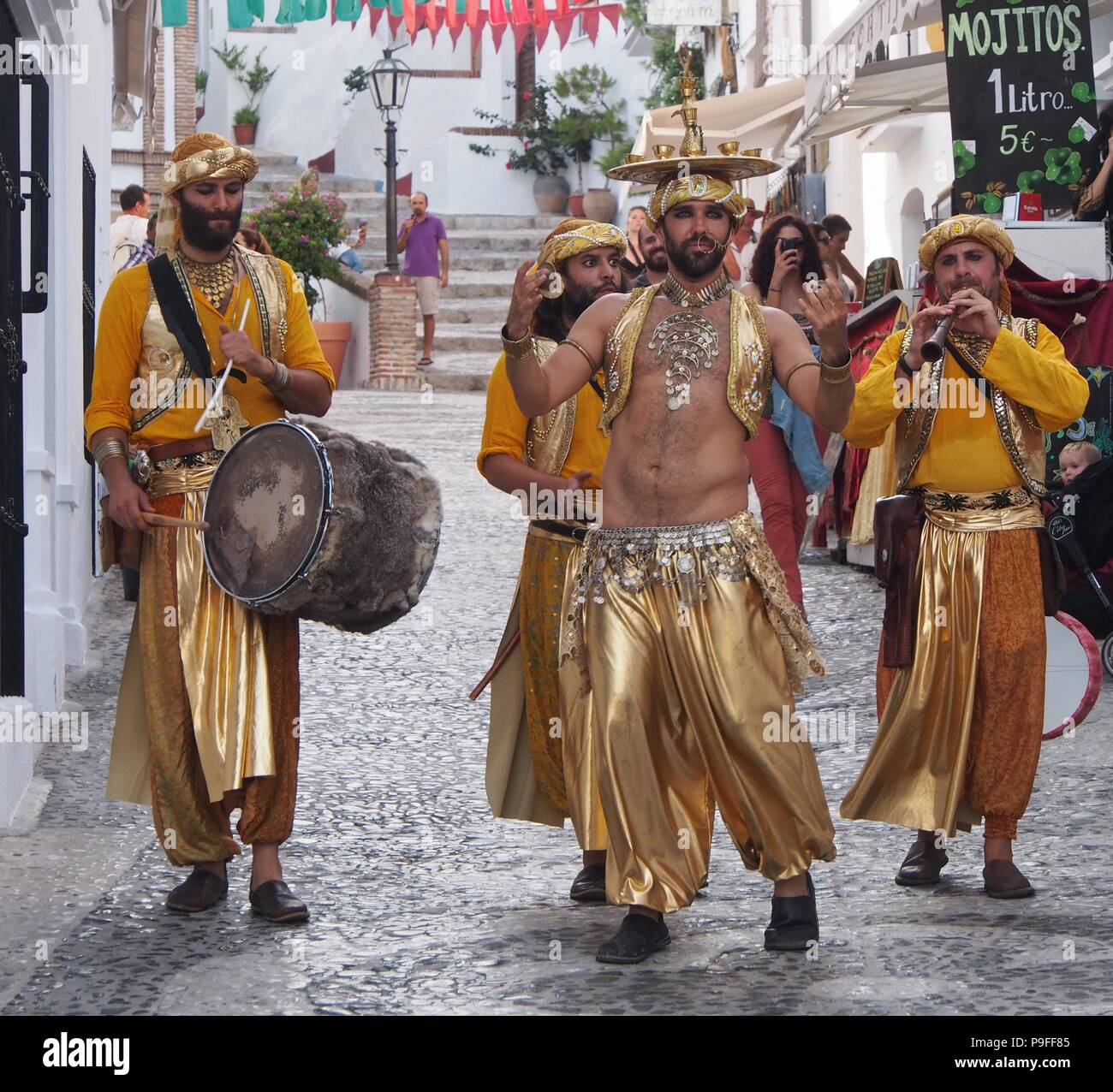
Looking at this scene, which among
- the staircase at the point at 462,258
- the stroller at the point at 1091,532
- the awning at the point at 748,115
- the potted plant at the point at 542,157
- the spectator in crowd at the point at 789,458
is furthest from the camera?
the potted plant at the point at 542,157

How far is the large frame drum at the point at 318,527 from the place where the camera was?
576 cm

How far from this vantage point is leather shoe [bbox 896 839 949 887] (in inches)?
251

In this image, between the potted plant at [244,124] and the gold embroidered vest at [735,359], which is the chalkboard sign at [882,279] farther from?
the potted plant at [244,124]

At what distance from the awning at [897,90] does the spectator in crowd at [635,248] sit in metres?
1.66

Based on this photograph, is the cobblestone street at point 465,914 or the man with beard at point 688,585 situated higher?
the man with beard at point 688,585

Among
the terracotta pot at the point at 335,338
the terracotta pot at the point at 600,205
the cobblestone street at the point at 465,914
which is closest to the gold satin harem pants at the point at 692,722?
the cobblestone street at the point at 465,914

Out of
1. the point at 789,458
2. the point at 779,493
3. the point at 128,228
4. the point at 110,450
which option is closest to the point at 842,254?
the point at 789,458

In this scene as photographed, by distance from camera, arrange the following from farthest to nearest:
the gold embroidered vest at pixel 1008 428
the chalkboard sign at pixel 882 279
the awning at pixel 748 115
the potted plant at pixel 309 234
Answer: the potted plant at pixel 309 234
the awning at pixel 748 115
the chalkboard sign at pixel 882 279
the gold embroidered vest at pixel 1008 428

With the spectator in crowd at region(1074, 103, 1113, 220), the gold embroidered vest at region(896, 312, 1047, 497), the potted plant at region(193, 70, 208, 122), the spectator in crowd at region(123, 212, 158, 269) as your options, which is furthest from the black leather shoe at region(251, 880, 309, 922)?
the potted plant at region(193, 70, 208, 122)

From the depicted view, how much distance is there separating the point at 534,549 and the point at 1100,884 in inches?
77.4

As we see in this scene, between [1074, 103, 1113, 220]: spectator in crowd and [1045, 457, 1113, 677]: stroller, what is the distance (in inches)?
54.1

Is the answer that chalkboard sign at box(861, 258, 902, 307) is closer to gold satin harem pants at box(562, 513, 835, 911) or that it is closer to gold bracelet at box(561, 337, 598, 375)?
gold bracelet at box(561, 337, 598, 375)

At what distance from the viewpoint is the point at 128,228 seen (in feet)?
51.6

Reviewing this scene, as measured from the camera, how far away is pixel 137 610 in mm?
6113
